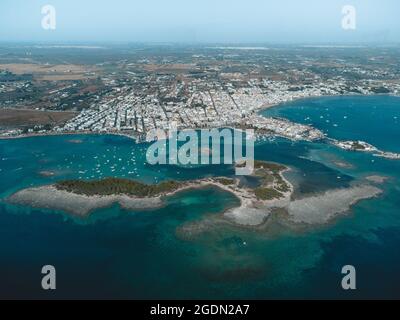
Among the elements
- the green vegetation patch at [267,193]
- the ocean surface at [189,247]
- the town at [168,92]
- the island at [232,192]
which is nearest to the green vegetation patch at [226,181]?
the island at [232,192]

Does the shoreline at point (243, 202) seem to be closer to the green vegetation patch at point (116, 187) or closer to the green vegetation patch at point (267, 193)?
the green vegetation patch at point (267, 193)

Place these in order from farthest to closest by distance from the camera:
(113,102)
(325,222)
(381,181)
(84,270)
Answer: (113,102), (381,181), (325,222), (84,270)

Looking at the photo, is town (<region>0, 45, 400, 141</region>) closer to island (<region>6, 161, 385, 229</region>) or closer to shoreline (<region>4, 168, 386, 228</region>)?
island (<region>6, 161, 385, 229</region>)

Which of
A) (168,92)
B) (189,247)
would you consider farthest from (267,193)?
(168,92)

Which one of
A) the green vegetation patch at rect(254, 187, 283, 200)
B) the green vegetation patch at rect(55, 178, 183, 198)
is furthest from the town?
the green vegetation patch at rect(254, 187, 283, 200)

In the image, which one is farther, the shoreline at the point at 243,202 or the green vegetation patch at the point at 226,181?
the green vegetation patch at the point at 226,181

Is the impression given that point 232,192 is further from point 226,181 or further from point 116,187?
point 116,187
